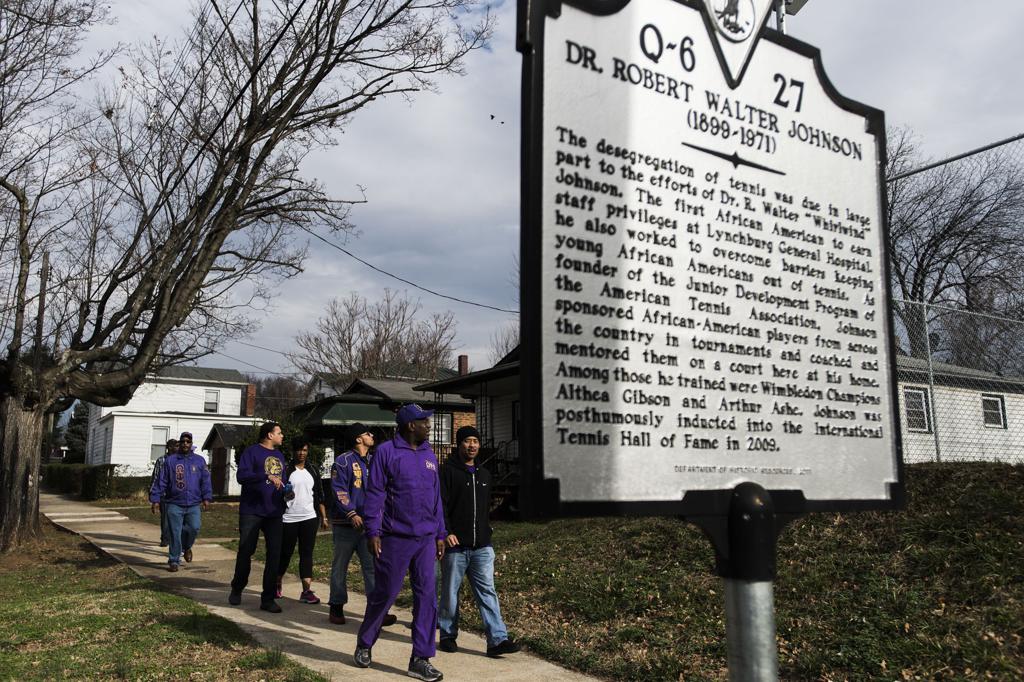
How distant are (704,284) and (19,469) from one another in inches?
606

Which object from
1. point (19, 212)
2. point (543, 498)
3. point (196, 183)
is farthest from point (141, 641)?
point (19, 212)

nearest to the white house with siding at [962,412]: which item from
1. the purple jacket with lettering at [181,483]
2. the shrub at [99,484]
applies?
the purple jacket with lettering at [181,483]

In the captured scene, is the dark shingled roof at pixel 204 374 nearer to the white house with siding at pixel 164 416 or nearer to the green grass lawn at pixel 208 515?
the white house with siding at pixel 164 416

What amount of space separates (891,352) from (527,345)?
4.63ft

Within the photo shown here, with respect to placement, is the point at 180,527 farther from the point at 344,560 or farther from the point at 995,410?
the point at 995,410

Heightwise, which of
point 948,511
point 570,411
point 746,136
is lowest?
point 948,511

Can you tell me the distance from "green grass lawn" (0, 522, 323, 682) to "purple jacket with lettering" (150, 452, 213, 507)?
147cm

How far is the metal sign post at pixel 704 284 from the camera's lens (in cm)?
209

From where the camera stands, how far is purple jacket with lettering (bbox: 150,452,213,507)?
11.8m

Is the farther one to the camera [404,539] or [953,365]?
[953,365]

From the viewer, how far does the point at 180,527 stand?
1173cm

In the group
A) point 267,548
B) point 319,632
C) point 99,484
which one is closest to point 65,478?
point 99,484

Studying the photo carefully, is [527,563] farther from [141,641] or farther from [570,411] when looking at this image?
[570,411]

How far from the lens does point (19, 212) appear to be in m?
14.6
